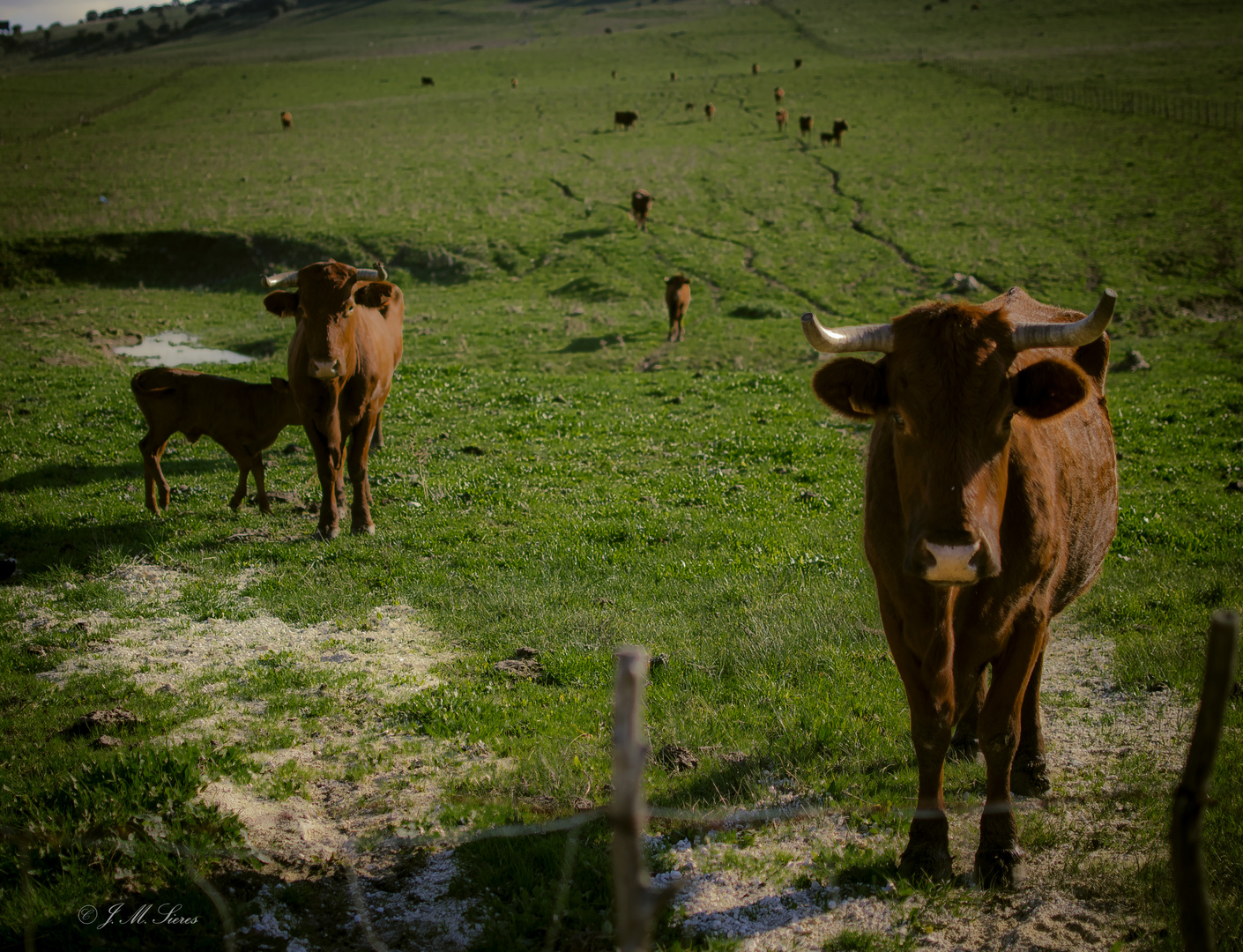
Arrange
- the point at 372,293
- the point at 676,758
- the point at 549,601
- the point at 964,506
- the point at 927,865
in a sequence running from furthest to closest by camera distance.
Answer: the point at 372,293, the point at 549,601, the point at 676,758, the point at 927,865, the point at 964,506

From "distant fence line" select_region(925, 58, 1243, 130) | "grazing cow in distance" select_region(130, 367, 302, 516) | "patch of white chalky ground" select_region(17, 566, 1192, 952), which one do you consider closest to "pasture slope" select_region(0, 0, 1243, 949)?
"patch of white chalky ground" select_region(17, 566, 1192, 952)

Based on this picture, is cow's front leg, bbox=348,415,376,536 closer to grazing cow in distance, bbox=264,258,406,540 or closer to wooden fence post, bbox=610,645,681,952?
grazing cow in distance, bbox=264,258,406,540

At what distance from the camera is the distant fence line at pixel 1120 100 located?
47375 mm

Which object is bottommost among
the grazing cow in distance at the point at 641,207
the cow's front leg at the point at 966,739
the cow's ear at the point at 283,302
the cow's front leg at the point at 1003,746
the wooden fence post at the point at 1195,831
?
the cow's front leg at the point at 966,739

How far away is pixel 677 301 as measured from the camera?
21.8m

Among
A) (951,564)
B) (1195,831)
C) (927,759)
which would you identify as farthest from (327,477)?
(1195,831)

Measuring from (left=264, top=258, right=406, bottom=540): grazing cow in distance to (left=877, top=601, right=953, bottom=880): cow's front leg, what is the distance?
23.6 feet

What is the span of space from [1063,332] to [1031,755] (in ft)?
9.97

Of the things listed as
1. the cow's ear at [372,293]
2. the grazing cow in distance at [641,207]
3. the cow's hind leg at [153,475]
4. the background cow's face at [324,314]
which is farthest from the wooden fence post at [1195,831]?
the grazing cow in distance at [641,207]

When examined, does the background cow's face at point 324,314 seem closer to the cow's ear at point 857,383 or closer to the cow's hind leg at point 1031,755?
the cow's ear at point 857,383

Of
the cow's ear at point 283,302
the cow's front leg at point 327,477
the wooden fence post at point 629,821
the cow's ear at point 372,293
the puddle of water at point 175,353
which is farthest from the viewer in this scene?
the puddle of water at point 175,353

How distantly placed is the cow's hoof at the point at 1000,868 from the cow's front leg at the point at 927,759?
0.17 meters

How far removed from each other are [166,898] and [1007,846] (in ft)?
14.7

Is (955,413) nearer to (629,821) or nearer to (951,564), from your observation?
(951,564)
